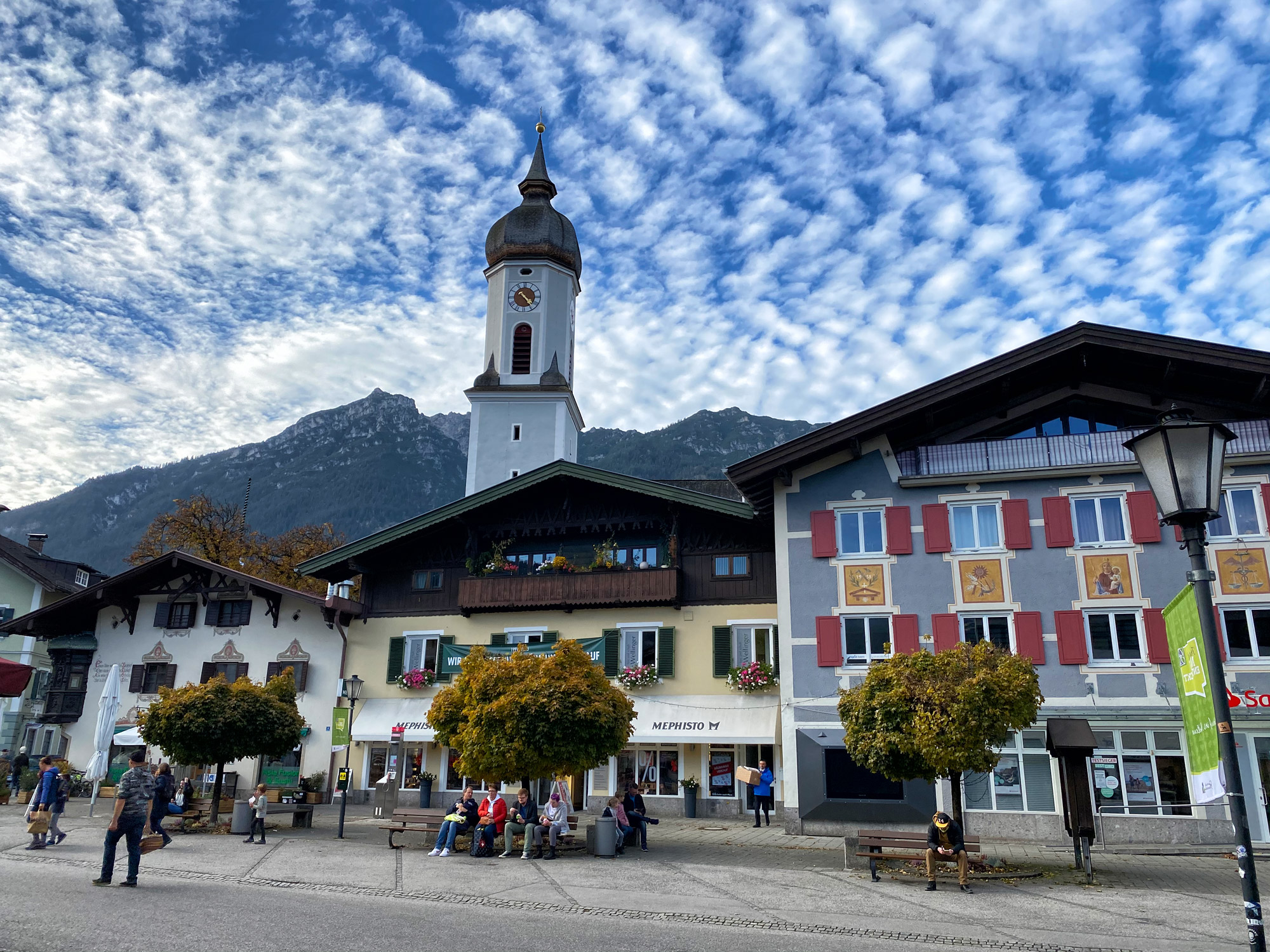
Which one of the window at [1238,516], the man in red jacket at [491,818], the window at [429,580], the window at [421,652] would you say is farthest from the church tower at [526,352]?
the window at [1238,516]

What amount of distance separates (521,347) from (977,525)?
2754 centimetres

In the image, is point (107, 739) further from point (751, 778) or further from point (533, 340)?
point (533, 340)

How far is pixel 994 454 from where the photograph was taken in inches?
1014

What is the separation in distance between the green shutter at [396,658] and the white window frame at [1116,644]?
801 inches

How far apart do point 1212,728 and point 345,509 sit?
157m

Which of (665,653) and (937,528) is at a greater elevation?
(937,528)

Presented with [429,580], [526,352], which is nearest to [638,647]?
[429,580]

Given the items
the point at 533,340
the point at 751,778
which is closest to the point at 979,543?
the point at 751,778

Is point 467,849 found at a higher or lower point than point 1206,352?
lower

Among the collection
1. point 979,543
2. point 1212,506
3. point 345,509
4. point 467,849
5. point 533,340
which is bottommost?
point 467,849

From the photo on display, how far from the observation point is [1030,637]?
965 inches

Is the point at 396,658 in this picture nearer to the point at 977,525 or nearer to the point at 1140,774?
the point at 977,525

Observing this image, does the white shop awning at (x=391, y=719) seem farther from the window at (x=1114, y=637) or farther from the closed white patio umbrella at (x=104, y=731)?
the window at (x=1114, y=637)

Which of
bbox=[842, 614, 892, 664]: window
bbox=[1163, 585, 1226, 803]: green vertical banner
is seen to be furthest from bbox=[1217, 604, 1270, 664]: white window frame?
bbox=[1163, 585, 1226, 803]: green vertical banner
